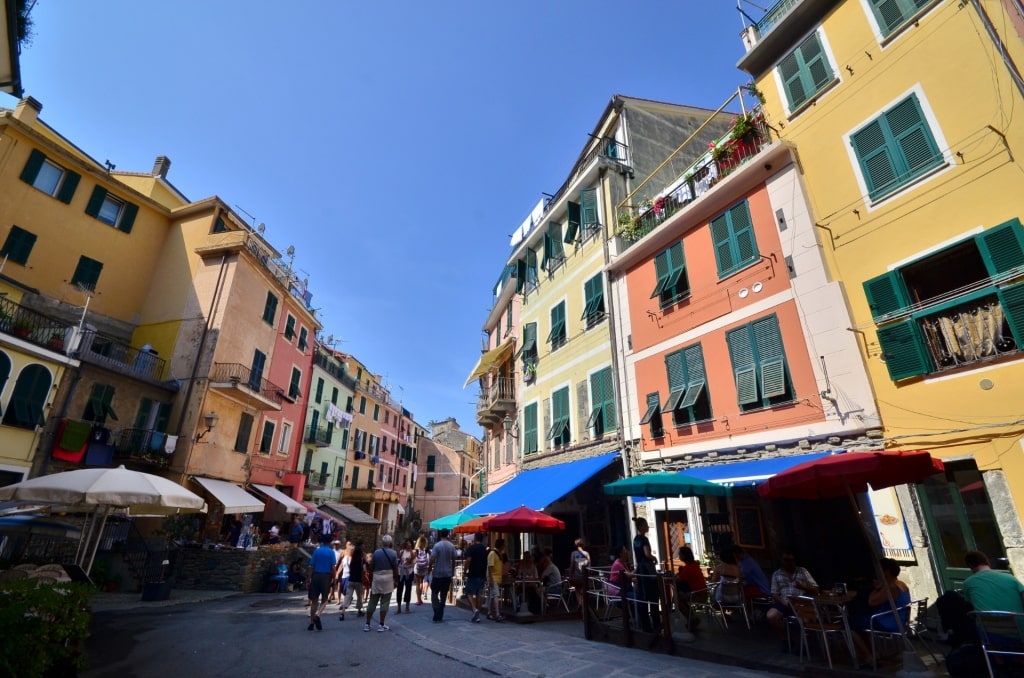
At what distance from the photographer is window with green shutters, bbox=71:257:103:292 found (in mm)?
19284

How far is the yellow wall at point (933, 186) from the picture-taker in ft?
25.0

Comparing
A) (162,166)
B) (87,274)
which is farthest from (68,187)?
(162,166)

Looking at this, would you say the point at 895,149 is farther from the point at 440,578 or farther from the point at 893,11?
the point at 440,578

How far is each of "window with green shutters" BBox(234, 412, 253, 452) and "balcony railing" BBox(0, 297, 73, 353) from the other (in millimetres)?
7369

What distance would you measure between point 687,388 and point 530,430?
7635 mm

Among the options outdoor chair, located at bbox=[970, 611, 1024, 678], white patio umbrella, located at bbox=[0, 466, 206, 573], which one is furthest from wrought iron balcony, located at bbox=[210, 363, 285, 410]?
outdoor chair, located at bbox=[970, 611, 1024, 678]

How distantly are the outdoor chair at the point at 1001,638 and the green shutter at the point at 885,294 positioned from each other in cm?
543

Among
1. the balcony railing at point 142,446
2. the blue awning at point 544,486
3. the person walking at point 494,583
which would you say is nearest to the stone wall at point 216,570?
the balcony railing at point 142,446

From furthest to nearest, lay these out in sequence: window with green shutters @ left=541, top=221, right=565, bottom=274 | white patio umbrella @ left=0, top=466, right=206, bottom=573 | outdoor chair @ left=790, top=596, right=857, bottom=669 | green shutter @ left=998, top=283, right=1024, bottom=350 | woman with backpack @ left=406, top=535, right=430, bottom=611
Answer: window with green shutters @ left=541, top=221, right=565, bottom=274
woman with backpack @ left=406, top=535, right=430, bottom=611
white patio umbrella @ left=0, top=466, right=206, bottom=573
green shutter @ left=998, top=283, right=1024, bottom=350
outdoor chair @ left=790, top=596, right=857, bottom=669

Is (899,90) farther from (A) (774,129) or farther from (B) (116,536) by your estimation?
(B) (116,536)

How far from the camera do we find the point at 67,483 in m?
8.45

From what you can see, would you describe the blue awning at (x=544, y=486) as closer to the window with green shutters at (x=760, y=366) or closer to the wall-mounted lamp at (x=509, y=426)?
the window with green shutters at (x=760, y=366)

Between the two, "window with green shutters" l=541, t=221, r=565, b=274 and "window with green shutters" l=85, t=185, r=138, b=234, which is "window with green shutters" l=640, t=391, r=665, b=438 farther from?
"window with green shutters" l=85, t=185, r=138, b=234

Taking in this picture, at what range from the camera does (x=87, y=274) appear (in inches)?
773
